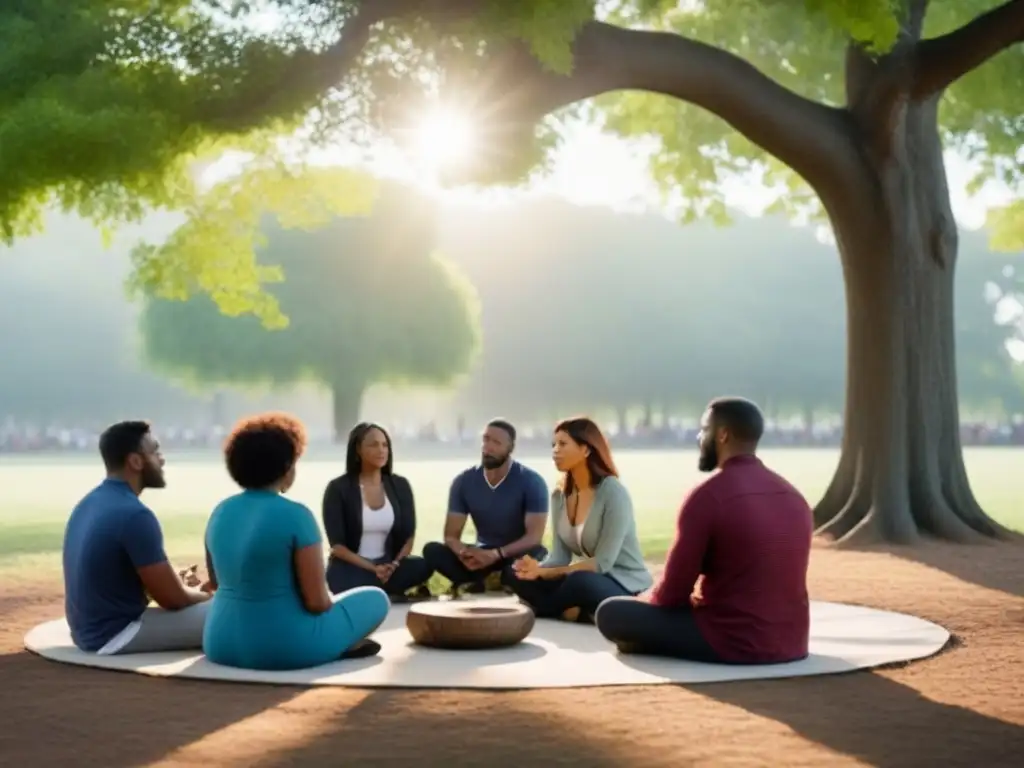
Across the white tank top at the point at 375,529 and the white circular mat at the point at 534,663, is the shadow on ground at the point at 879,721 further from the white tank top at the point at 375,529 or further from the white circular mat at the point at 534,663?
the white tank top at the point at 375,529

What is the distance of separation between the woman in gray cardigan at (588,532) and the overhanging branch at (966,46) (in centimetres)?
853

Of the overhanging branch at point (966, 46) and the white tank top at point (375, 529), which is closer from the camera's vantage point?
the white tank top at point (375, 529)

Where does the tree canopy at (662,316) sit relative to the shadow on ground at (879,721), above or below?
above

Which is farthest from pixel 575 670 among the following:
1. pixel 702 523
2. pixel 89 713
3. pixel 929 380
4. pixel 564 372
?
pixel 564 372

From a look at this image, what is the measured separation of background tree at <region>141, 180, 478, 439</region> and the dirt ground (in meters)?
42.2

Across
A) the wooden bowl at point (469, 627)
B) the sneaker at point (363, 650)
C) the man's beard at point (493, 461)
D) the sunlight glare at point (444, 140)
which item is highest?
the sunlight glare at point (444, 140)

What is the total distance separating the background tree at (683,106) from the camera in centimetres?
1124

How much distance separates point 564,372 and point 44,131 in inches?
2249

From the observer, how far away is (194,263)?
16.8 m

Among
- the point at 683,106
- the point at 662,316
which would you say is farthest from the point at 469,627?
the point at 662,316

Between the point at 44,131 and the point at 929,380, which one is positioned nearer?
the point at 44,131

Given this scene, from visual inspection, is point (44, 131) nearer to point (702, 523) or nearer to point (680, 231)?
point (702, 523)

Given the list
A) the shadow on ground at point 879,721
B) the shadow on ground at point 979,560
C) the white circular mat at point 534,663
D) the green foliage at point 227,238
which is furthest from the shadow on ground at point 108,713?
the green foliage at point 227,238

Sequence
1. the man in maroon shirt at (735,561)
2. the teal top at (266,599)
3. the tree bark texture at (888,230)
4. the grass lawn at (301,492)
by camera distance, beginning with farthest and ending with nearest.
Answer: the grass lawn at (301,492) < the tree bark texture at (888,230) < the man in maroon shirt at (735,561) < the teal top at (266,599)
